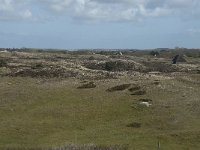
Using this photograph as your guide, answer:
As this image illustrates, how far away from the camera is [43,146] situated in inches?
1401

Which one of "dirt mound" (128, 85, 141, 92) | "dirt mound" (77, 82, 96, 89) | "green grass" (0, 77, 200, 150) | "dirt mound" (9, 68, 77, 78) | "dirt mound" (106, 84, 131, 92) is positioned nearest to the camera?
"green grass" (0, 77, 200, 150)

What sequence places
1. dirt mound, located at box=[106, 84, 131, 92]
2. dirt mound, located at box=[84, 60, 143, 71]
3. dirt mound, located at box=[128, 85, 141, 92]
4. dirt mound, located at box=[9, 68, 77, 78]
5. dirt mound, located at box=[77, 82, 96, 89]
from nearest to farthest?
dirt mound, located at box=[128, 85, 141, 92]
dirt mound, located at box=[106, 84, 131, 92]
dirt mound, located at box=[77, 82, 96, 89]
dirt mound, located at box=[9, 68, 77, 78]
dirt mound, located at box=[84, 60, 143, 71]

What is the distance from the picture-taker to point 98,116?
1789 inches

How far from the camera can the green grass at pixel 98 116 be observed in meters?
37.2

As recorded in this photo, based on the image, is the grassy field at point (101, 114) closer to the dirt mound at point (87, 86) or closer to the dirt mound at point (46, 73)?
the dirt mound at point (87, 86)

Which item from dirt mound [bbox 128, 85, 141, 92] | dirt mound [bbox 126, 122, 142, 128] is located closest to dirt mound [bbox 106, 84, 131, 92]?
dirt mound [bbox 128, 85, 141, 92]

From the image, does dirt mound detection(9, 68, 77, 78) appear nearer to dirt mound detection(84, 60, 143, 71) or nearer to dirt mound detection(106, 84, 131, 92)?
dirt mound detection(106, 84, 131, 92)

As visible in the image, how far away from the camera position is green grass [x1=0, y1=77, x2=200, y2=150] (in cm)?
3725

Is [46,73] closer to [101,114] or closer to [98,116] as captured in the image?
[101,114]

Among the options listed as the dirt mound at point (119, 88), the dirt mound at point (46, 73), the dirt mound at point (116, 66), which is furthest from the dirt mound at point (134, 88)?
the dirt mound at point (116, 66)


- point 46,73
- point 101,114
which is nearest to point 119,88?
point 101,114

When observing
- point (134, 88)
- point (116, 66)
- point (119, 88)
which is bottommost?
point (116, 66)

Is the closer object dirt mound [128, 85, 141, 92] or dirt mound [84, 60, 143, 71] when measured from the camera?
dirt mound [128, 85, 141, 92]

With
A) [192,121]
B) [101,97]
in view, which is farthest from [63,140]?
[101,97]
